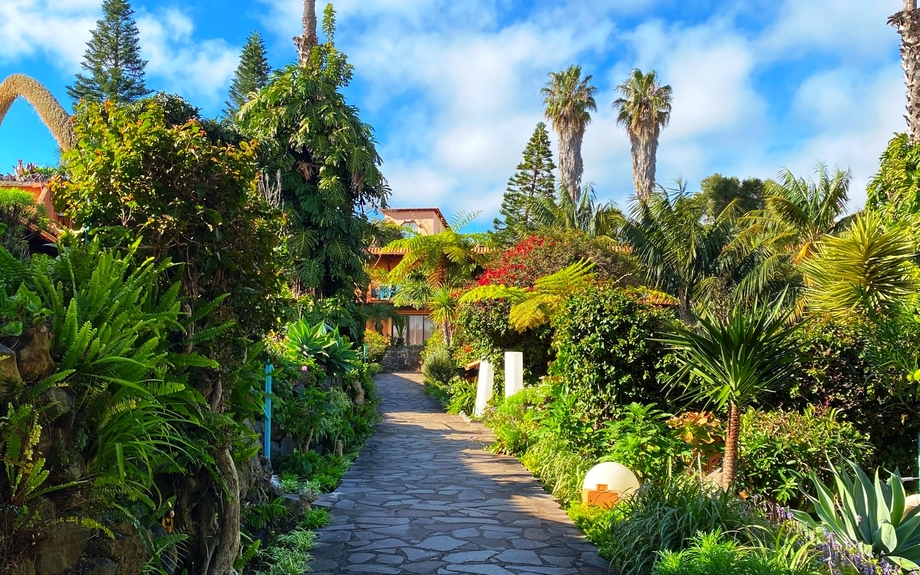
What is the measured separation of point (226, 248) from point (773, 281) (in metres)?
17.1

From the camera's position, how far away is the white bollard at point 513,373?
12366 millimetres

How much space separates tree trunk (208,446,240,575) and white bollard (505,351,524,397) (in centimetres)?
832

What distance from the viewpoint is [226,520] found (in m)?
4.26

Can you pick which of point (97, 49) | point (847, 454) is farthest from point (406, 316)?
point (847, 454)

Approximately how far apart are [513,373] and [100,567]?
9.76 m

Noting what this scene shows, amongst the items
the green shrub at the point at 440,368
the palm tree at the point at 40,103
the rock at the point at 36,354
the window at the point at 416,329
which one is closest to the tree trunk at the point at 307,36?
the palm tree at the point at 40,103

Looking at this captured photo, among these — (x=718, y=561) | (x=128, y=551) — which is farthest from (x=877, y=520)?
(x=128, y=551)

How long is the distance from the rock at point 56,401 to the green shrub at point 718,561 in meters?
3.54

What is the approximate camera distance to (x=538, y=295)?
1294 centimetres

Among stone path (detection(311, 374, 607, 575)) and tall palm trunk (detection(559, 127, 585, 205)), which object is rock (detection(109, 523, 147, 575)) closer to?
stone path (detection(311, 374, 607, 575))

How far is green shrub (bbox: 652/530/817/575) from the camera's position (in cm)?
393

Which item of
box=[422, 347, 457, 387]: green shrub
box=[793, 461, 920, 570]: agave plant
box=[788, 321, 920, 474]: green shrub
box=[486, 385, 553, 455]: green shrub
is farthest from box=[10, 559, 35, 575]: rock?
box=[422, 347, 457, 387]: green shrub

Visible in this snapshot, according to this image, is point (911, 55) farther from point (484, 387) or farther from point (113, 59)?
point (113, 59)

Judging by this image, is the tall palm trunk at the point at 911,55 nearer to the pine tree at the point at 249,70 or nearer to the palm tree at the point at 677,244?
the palm tree at the point at 677,244
